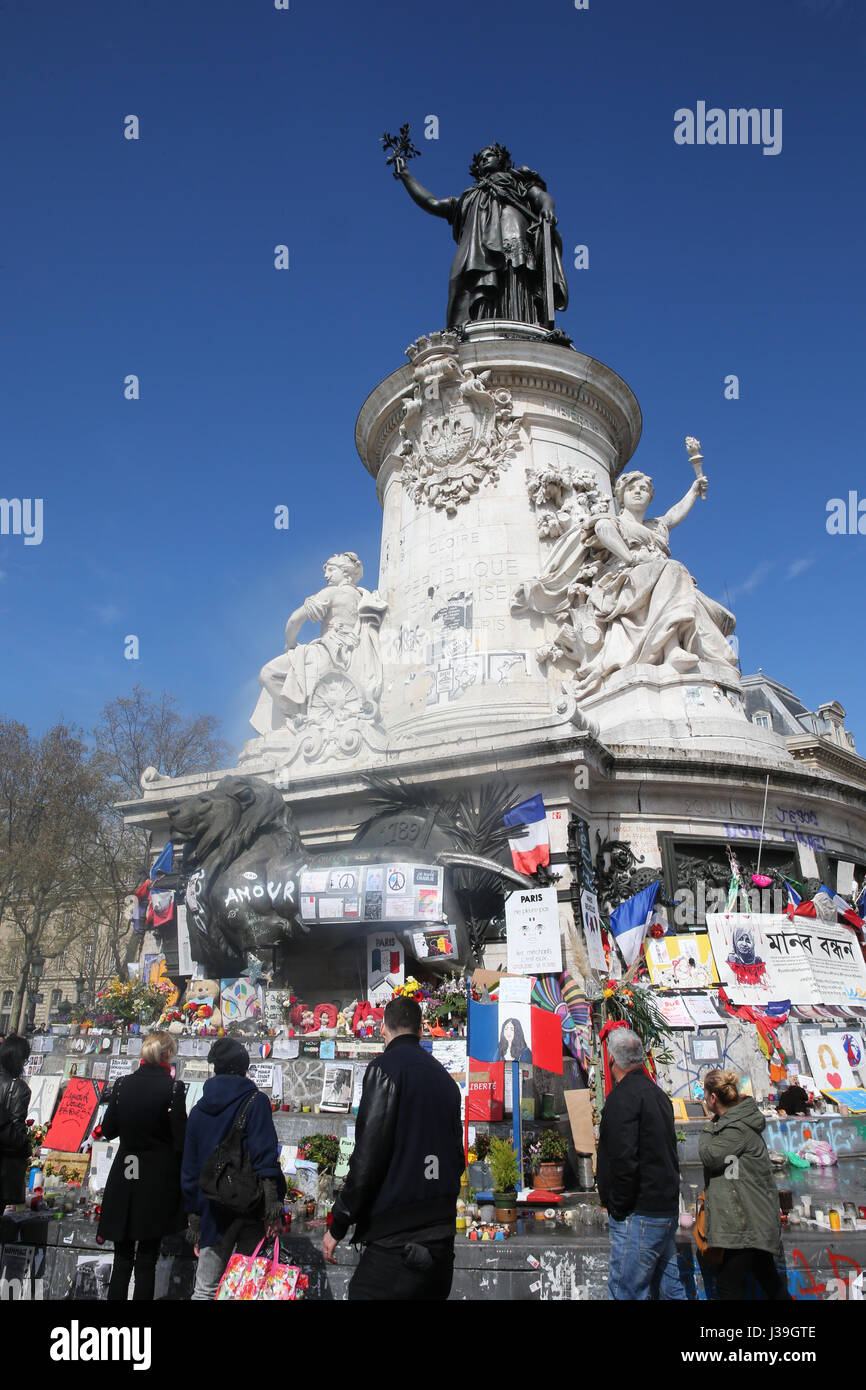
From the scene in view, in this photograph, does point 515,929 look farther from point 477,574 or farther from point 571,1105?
point 477,574

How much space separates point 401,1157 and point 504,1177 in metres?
3.47

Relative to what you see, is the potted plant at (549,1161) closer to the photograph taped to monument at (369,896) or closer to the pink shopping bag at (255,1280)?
the pink shopping bag at (255,1280)

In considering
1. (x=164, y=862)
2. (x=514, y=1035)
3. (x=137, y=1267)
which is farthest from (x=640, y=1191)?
(x=164, y=862)

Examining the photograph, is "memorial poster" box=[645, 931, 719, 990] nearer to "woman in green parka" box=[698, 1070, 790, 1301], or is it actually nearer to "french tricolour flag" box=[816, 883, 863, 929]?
"french tricolour flag" box=[816, 883, 863, 929]

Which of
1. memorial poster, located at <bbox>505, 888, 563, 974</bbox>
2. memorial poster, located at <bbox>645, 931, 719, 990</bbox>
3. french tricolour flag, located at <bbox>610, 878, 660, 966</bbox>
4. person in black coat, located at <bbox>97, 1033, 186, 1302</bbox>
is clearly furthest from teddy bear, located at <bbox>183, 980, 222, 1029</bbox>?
person in black coat, located at <bbox>97, 1033, 186, 1302</bbox>

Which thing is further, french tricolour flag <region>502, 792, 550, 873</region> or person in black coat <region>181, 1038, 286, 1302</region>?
french tricolour flag <region>502, 792, 550, 873</region>

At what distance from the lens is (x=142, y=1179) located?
17.6 ft

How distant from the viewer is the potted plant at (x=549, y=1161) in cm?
765

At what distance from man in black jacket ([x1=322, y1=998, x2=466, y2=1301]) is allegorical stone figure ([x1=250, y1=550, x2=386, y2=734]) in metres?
12.1

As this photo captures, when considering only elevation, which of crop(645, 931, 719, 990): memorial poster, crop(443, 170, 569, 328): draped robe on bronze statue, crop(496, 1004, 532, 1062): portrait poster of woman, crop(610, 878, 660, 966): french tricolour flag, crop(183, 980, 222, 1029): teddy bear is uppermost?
crop(443, 170, 569, 328): draped robe on bronze statue

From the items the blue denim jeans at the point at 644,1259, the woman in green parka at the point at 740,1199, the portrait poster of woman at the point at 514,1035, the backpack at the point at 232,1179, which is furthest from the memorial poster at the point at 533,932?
the backpack at the point at 232,1179

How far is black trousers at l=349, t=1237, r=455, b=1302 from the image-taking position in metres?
3.84

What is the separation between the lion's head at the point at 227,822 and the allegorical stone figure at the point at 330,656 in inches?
Result: 160

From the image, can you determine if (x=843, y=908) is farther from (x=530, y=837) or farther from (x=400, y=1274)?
(x=400, y=1274)
